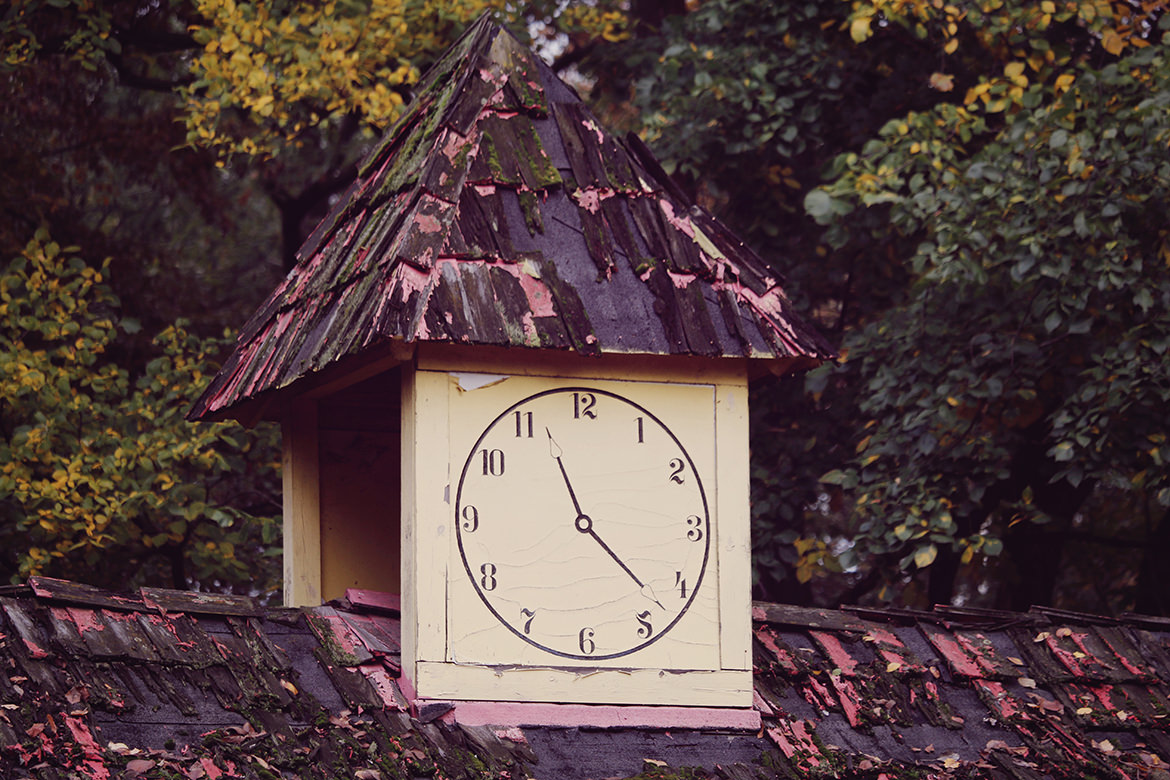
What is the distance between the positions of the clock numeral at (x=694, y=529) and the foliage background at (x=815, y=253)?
166 inches

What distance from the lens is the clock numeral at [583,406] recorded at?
469 cm

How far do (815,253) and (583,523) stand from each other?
731 centimetres

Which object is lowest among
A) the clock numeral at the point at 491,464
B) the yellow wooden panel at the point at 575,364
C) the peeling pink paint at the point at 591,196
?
the clock numeral at the point at 491,464

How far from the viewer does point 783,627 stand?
5.52m

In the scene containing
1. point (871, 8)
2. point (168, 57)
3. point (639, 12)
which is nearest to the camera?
point (871, 8)

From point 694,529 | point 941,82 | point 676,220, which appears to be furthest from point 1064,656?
point 941,82

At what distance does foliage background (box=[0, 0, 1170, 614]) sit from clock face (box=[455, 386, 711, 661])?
14.1 feet

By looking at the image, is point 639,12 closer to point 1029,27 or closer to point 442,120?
point 1029,27

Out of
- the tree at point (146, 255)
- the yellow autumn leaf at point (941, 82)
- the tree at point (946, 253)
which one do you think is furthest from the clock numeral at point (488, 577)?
the yellow autumn leaf at point (941, 82)

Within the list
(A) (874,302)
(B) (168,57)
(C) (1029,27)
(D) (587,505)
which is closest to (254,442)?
(B) (168,57)

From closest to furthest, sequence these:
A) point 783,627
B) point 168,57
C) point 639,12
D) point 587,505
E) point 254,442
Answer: point 587,505 < point 783,627 < point 254,442 < point 168,57 < point 639,12

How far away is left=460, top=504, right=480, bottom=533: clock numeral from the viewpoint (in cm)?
448

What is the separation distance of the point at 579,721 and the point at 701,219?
5.95ft

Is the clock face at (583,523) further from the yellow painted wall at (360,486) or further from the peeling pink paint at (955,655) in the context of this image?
the yellow painted wall at (360,486)
